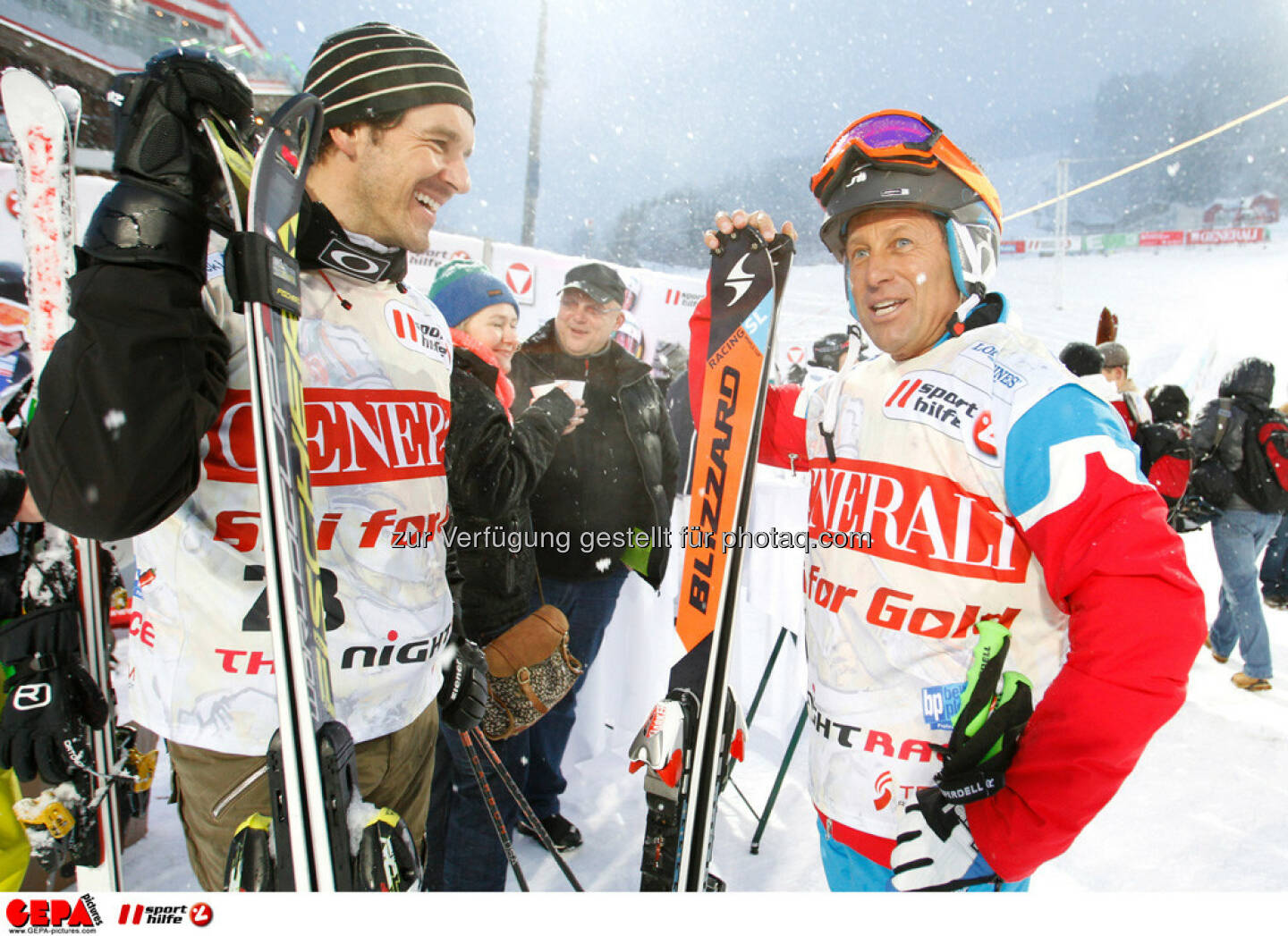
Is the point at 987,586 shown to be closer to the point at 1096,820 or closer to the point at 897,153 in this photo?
the point at 897,153

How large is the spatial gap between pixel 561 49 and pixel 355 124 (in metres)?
1.55

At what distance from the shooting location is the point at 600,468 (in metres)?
2.72

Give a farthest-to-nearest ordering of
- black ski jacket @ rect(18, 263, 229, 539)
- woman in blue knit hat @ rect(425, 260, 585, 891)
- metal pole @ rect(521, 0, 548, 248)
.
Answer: metal pole @ rect(521, 0, 548, 248)
woman in blue knit hat @ rect(425, 260, 585, 891)
black ski jacket @ rect(18, 263, 229, 539)

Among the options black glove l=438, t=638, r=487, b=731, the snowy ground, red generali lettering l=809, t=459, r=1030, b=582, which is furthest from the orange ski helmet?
black glove l=438, t=638, r=487, b=731

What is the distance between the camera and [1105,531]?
3.33ft

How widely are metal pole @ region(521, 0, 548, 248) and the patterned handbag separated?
1.64 metres

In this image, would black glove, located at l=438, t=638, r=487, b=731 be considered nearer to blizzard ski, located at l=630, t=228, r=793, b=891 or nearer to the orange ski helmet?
blizzard ski, located at l=630, t=228, r=793, b=891

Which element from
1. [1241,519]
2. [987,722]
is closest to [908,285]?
[987,722]

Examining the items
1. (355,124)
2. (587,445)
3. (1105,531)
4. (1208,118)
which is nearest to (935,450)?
(1105,531)

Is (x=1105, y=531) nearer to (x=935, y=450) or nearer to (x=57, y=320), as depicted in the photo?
(x=935, y=450)

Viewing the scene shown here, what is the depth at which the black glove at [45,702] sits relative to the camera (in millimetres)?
1383

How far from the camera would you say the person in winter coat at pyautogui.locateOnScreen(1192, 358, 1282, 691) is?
3.93 metres

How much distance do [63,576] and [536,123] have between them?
7.29ft

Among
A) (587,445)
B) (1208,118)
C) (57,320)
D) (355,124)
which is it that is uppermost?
(1208,118)
